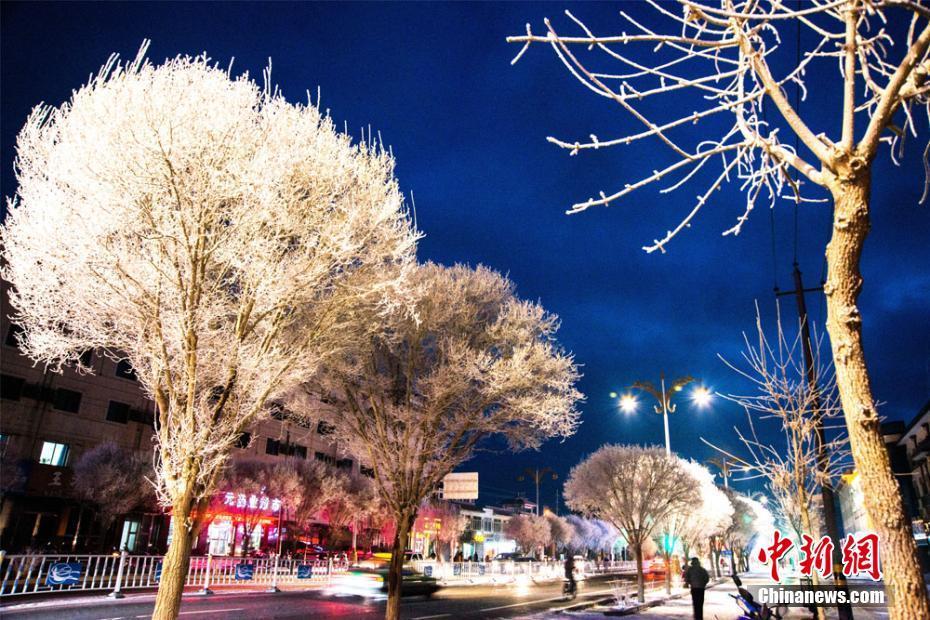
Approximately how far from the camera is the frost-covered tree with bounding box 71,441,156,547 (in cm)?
3131

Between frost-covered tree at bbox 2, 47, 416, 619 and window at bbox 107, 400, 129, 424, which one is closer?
frost-covered tree at bbox 2, 47, 416, 619

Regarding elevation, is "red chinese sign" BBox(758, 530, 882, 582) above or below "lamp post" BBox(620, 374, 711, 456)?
below

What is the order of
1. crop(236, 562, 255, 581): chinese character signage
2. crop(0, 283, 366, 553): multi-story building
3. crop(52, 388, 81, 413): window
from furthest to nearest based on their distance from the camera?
1. crop(52, 388, 81, 413): window
2. crop(0, 283, 366, 553): multi-story building
3. crop(236, 562, 255, 581): chinese character signage

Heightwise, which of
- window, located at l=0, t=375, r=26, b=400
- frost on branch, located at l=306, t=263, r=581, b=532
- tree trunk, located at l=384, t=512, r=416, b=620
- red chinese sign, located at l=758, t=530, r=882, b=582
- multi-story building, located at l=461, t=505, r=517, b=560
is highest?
window, located at l=0, t=375, r=26, b=400

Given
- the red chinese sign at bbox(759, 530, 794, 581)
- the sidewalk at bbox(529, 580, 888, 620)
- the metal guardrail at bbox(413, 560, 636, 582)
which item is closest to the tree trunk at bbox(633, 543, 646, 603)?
the sidewalk at bbox(529, 580, 888, 620)

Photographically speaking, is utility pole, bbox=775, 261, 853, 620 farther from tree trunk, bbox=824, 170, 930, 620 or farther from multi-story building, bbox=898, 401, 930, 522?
multi-story building, bbox=898, 401, 930, 522

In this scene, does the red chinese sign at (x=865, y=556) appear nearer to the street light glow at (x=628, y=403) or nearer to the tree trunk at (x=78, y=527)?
the street light glow at (x=628, y=403)

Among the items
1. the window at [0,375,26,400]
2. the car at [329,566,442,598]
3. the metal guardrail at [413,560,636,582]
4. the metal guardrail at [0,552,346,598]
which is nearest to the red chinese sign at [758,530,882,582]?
the car at [329,566,442,598]

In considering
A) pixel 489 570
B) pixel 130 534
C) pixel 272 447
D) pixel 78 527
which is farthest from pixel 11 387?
pixel 489 570

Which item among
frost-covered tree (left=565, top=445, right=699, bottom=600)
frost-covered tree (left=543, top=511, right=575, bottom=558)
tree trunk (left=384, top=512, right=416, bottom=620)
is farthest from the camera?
frost-covered tree (left=543, top=511, right=575, bottom=558)

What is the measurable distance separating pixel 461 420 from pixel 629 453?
788 inches

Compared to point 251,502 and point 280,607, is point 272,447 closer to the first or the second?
point 251,502

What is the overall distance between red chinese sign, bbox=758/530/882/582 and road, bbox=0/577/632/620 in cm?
1148

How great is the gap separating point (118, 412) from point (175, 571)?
3778 cm
